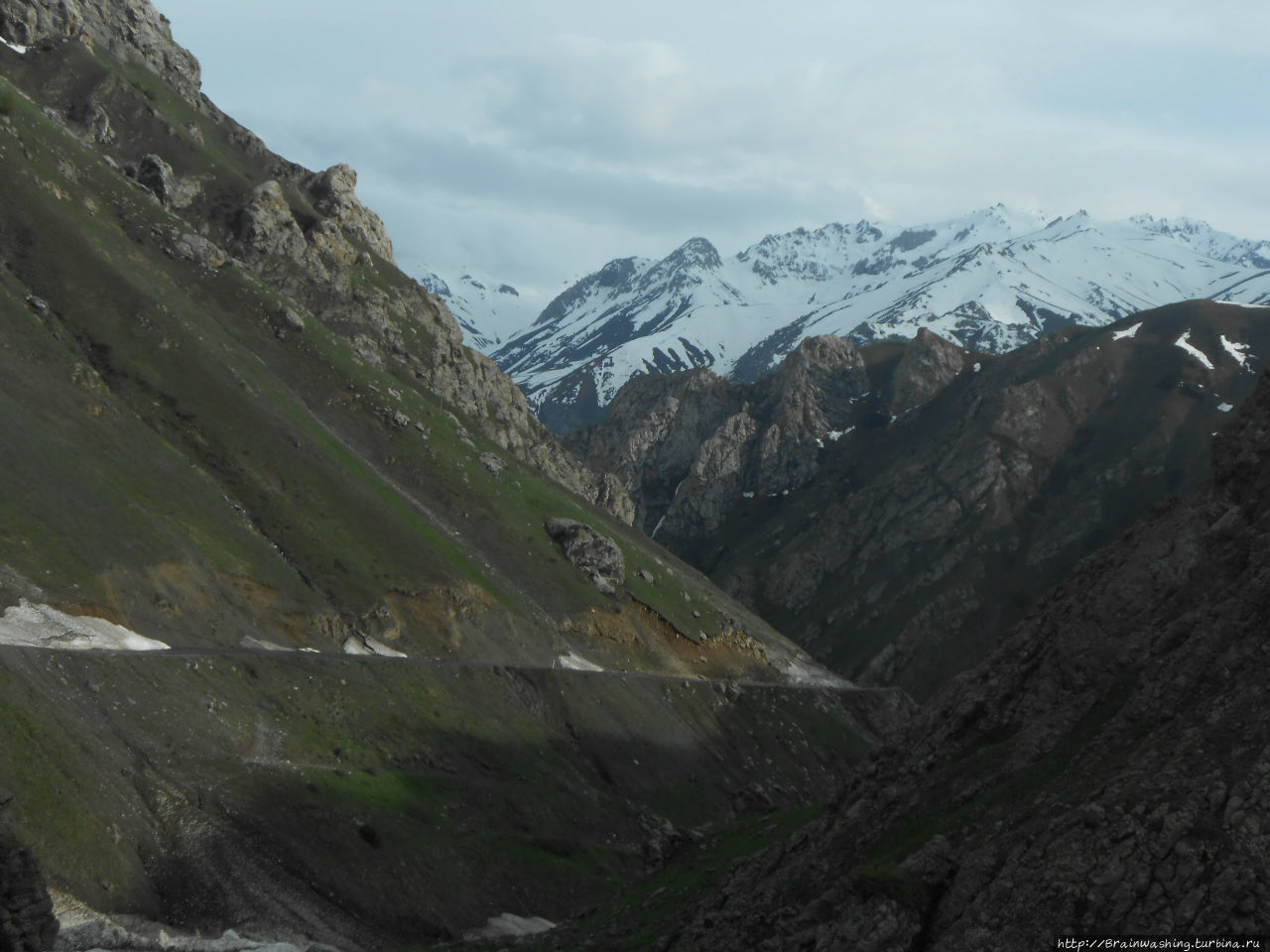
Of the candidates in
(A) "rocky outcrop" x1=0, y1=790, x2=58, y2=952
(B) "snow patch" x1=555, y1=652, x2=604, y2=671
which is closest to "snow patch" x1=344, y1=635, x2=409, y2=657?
(B) "snow patch" x1=555, y1=652, x2=604, y2=671

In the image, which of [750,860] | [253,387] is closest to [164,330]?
[253,387]

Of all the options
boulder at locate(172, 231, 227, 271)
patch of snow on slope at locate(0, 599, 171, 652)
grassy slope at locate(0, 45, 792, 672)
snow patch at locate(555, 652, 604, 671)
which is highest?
boulder at locate(172, 231, 227, 271)

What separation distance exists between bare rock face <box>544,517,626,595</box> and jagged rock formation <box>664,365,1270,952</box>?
4717 inches

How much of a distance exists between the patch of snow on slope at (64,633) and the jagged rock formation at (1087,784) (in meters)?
57.9

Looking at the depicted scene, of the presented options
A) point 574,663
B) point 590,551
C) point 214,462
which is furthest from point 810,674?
point 214,462

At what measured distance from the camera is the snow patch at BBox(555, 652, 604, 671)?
135250mm

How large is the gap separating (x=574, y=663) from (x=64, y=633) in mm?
68551

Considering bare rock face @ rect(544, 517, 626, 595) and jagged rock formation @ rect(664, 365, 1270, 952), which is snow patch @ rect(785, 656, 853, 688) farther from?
jagged rock formation @ rect(664, 365, 1270, 952)

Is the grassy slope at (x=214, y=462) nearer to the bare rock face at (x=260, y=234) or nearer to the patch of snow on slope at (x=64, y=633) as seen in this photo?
the patch of snow on slope at (x=64, y=633)

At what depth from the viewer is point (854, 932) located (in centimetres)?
2942

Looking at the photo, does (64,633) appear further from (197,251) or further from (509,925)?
(197,251)

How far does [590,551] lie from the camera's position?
167m

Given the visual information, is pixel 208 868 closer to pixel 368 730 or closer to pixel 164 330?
pixel 368 730

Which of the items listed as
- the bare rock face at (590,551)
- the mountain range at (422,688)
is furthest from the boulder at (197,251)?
the bare rock face at (590,551)
